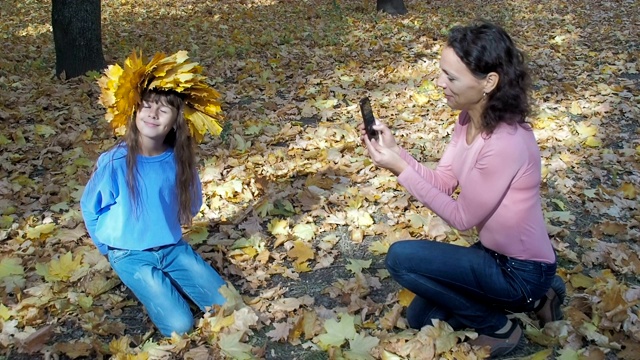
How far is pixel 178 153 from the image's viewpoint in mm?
3035

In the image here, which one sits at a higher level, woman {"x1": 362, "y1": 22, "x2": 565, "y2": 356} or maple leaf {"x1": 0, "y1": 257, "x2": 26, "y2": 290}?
woman {"x1": 362, "y1": 22, "x2": 565, "y2": 356}

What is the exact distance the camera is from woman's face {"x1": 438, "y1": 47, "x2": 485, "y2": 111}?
2338 millimetres

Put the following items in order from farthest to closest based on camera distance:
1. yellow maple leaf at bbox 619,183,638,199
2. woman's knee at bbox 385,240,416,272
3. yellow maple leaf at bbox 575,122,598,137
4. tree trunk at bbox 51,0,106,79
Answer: tree trunk at bbox 51,0,106,79 → yellow maple leaf at bbox 575,122,598,137 → yellow maple leaf at bbox 619,183,638,199 → woman's knee at bbox 385,240,416,272

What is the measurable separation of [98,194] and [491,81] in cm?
204

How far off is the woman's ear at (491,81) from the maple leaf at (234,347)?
1.60 meters

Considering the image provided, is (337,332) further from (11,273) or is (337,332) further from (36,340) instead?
(11,273)

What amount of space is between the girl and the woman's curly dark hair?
1471 millimetres

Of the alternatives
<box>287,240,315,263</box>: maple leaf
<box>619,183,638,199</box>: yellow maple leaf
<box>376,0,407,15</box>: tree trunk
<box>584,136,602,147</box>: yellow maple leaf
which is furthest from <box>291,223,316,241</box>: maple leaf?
<box>376,0,407,15</box>: tree trunk

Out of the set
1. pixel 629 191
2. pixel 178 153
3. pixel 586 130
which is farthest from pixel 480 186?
pixel 586 130

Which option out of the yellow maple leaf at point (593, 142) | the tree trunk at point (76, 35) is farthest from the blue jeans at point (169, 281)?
the tree trunk at point (76, 35)

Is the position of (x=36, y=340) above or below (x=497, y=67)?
below

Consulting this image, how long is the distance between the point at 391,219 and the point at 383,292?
0.78 m

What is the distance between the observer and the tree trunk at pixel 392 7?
10445 mm

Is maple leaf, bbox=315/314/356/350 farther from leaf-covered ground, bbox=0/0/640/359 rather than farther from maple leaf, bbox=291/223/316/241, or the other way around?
maple leaf, bbox=291/223/316/241
